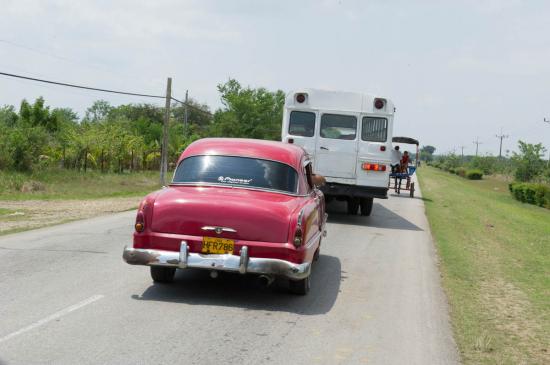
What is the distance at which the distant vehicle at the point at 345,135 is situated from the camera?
16.6 metres

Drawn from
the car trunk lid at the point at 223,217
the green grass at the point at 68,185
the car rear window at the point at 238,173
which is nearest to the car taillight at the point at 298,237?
the car trunk lid at the point at 223,217

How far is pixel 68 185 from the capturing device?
2778 cm

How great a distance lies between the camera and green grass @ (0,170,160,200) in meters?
23.2

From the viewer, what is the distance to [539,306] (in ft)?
27.2

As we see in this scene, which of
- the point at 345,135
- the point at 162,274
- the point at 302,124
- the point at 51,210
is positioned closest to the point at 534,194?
the point at 345,135

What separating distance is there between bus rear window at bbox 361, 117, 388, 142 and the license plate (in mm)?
10237

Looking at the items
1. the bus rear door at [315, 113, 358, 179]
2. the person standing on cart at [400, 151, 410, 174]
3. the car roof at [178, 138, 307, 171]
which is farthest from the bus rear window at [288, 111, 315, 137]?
the person standing on cart at [400, 151, 410, 174]

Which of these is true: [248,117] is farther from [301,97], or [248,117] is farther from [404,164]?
[301,97]

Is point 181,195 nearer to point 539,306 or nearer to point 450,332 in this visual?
point 450,332

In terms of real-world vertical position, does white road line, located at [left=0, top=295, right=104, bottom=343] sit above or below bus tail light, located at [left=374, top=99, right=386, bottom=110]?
below

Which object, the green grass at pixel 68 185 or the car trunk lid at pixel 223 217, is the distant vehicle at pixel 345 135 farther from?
the green grass at pixel 68 185

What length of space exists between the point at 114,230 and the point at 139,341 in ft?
26.4

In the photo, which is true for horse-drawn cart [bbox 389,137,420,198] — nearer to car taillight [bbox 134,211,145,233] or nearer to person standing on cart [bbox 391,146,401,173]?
person standing on cart [bbox 391,146,401,173]

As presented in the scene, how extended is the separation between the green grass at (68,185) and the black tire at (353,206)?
33.3ft
